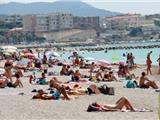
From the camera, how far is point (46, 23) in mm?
175375

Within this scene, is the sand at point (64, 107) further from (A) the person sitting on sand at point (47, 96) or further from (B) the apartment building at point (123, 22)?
(B) the apartment building at point (123, 22)

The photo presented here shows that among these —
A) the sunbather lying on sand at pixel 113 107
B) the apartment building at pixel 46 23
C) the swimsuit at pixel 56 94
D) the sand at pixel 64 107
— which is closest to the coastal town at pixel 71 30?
the apartment building at pixel 46 23

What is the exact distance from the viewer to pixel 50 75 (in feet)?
85.4

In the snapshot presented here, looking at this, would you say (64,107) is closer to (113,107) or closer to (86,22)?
(113,107)

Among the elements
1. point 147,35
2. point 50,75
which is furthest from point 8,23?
point 50,75

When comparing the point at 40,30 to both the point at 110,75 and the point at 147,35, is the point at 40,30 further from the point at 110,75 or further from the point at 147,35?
the point at 110,75

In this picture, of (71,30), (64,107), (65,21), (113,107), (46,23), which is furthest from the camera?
(65,21)

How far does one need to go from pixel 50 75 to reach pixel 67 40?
13365 cm

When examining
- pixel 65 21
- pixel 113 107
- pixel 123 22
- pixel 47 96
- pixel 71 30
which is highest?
pixel 113 107

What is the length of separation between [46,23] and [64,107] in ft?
535

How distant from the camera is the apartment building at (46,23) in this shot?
171m

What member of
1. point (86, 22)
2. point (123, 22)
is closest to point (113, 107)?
point (86, 22)

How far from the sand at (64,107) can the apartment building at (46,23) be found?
153 m

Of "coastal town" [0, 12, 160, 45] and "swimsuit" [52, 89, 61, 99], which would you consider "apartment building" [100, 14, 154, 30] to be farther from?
"swimsuit" [52, 89, 61, 99]
